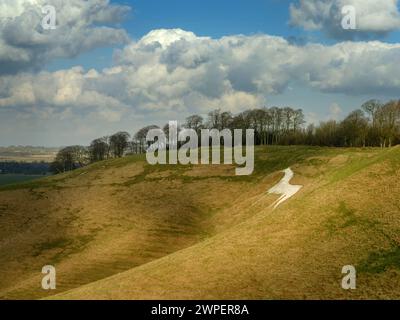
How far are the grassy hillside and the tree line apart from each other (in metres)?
33.4

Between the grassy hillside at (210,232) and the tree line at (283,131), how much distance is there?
33.4 m

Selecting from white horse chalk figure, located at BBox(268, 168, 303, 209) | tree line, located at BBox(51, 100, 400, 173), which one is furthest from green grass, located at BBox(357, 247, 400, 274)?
tree line, located at BBox(51, 100, 400, 173)

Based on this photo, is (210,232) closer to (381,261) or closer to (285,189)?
(285,189)

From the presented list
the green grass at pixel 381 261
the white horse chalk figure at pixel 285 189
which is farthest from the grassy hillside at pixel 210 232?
the white horse chalk figure at pixel 285 189

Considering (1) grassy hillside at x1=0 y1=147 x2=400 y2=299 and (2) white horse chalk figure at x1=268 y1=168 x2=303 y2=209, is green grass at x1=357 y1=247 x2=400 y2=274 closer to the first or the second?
(1) grassy hillside at x1=0 y1=147 x2=400 y2=299

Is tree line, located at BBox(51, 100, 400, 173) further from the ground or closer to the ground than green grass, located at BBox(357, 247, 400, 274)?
further from the ground

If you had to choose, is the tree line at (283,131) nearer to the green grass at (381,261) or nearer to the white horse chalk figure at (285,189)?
the white horse chalk figure at (285,189)

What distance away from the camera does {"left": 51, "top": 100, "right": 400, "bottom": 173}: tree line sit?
127 meters

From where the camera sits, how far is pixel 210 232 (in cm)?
6769

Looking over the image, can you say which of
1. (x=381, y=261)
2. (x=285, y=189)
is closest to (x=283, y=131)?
(x=285, y=189)

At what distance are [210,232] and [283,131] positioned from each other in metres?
104

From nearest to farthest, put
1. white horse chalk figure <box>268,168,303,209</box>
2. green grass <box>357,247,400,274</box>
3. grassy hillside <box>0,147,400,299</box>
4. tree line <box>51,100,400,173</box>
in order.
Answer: green grass <box>357,247,400,274</box>, grassy hillside <box>0,147,400,299</box>, white horse chalk figure <box>268,168,303,209</box>, tree line <box>51,100,400,173</box>

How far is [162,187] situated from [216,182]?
11.4 meters
